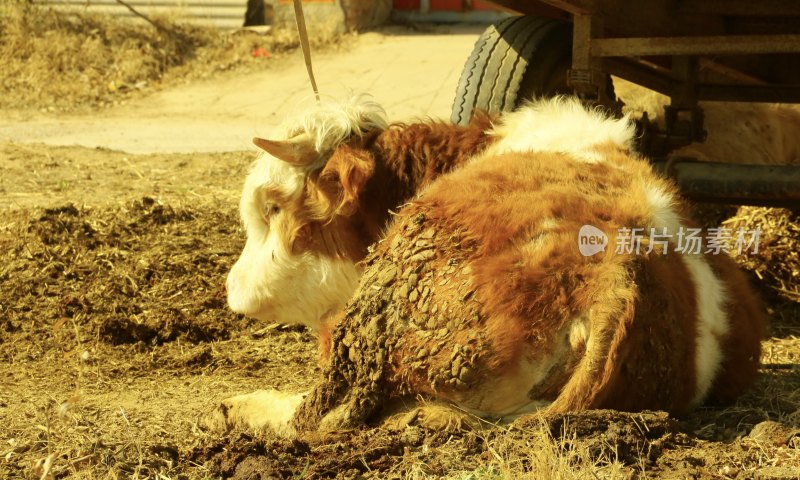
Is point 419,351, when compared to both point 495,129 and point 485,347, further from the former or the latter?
point 495,129

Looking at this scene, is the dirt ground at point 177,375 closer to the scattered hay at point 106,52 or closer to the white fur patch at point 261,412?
the white fur patch at point 261,412

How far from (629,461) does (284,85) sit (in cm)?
1126

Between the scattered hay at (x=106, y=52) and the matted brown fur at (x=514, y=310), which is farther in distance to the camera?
the scattered hay at (x=106, y=52)

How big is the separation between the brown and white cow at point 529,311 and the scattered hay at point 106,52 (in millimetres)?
10914

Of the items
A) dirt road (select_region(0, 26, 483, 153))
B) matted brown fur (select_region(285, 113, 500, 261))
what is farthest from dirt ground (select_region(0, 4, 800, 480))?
dirt road (select_region(0, 26, 483, 153))

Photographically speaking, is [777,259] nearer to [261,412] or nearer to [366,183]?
[366,183]

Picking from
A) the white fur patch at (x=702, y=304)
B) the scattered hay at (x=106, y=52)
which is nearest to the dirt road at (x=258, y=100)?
the scattered hay at (x=106, y=52)

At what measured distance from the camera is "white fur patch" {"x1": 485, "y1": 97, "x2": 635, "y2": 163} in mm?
4125

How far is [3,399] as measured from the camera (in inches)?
173

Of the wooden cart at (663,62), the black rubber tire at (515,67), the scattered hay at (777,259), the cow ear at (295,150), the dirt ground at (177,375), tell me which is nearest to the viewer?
the dirt ground at (177,375)

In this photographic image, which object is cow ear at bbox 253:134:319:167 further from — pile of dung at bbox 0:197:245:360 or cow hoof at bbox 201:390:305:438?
pile of dung at bbox 0:197:245:360

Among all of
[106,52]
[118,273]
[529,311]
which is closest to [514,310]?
[529,311]

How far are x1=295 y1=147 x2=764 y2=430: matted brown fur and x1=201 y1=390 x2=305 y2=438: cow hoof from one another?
131 mm

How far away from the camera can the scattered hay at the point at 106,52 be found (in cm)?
1402
